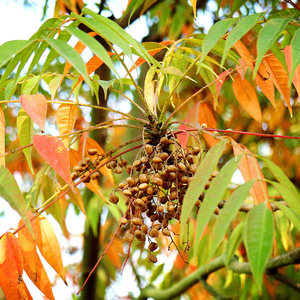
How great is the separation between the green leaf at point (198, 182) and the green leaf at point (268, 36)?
182 millimetres

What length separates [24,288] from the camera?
3.22 ft

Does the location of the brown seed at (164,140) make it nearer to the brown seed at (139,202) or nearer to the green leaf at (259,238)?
the brown seed at (139,202)

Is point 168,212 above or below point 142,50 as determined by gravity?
below

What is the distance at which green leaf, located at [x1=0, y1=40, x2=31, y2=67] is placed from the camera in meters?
0.84

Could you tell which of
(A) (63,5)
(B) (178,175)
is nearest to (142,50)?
(B) (178,175)

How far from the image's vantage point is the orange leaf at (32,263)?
1029mm

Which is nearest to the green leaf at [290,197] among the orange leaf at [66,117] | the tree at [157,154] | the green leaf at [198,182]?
the tree at [157,154]

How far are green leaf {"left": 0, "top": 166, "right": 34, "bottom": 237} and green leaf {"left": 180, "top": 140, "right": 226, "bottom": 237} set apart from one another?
0.30 metres

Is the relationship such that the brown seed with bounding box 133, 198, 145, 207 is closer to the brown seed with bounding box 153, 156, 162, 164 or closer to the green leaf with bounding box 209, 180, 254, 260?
the brown seed with bounding box 153, 156, 162, 164

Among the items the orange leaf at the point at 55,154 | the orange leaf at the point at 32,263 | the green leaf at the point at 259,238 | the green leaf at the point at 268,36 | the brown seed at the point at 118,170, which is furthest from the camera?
the brown seed at the point at 118,170

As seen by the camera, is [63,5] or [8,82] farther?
[63,5]

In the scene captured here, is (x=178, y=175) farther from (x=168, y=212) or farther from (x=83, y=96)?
(x=83, y=96)

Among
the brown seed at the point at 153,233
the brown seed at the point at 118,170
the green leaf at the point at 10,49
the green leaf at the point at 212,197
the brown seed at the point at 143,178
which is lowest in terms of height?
the brown seed at the point at 153,233

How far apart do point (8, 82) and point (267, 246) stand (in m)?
0.95
